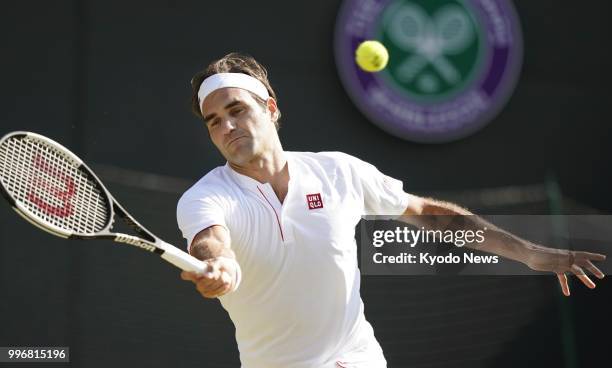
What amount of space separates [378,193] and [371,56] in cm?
120

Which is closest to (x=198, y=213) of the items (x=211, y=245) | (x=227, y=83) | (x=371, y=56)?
(x=211, y=245)

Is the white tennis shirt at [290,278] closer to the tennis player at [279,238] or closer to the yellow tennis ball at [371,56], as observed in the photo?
the tennis player at [279,238]

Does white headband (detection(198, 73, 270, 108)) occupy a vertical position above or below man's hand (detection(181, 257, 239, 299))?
above

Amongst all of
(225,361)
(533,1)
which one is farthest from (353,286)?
(533,1)

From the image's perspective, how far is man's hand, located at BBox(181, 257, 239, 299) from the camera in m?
2.48

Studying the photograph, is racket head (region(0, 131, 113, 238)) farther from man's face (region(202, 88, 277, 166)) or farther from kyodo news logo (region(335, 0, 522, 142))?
kyodo news logo (region(335, 0, 522, 142))

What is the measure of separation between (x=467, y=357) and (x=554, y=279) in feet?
1.73

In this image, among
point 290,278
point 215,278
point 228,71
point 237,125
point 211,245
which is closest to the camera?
point 215,278

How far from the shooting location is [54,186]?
279 cm

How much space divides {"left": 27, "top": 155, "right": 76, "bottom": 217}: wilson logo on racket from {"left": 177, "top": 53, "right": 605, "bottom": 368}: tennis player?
0.30 meters

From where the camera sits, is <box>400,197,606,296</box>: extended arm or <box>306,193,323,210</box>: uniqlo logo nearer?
<box>306,193,323,210</box>: uniqlo logo

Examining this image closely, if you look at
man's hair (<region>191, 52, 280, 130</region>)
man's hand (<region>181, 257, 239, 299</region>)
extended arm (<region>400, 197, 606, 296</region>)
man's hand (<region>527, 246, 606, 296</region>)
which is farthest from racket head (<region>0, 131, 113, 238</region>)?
man's hand (<region>527, 246, 606, 296</region>)

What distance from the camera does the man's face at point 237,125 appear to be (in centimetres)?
312

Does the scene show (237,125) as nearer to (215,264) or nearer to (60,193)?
(60,193)
